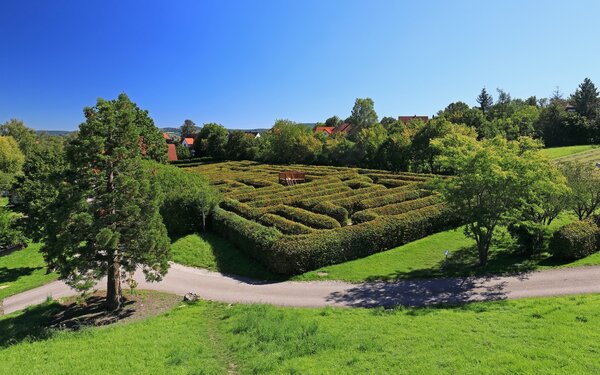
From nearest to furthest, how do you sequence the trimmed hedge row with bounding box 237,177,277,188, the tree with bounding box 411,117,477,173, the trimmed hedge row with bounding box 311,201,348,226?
the trimmed hedge row with bounding box 311,201,348,226 → the trimmed hedge row with bounding box 237,177,277,188 → the tree with bounding box 411,117,477,173

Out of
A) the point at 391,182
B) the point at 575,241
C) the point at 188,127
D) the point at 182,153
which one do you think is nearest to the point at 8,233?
the point at 391,182

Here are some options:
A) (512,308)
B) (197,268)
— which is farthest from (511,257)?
(197,268)

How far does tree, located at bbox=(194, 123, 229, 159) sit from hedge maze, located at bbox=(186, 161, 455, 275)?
170 feet

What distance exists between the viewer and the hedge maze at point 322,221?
2219 cm

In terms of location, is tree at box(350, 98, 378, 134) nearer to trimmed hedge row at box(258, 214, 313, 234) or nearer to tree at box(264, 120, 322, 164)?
tree at box(264, 120, 322, 164)

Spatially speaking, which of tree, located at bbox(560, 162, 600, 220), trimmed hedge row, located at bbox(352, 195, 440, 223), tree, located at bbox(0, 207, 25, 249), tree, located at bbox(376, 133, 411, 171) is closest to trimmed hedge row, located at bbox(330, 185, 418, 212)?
trimmed hedge row, located at bbox(352, 195, 440, 223)

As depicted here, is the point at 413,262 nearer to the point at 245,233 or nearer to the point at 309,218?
the point at 309,218

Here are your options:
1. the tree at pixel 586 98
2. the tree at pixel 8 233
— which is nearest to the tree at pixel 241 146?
the tree at pixel 8 233

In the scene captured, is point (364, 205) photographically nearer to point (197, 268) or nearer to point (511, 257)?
point (511, 257)

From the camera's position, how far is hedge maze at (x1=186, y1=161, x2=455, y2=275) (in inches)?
874

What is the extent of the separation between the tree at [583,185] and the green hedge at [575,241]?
6.71ft

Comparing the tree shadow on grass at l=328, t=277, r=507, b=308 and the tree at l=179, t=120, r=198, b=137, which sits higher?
the tree at l=179, t=120, r=198, b=137

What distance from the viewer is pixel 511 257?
21391 mm

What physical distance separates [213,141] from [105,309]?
74.6 metres
